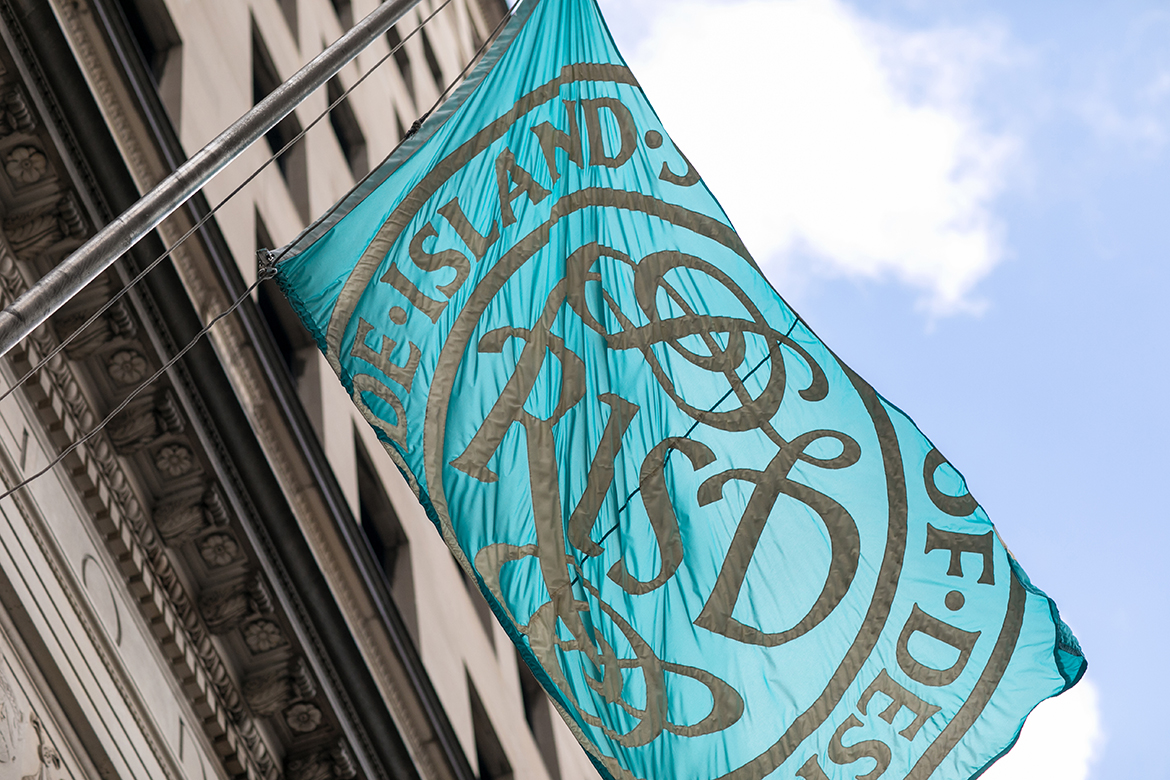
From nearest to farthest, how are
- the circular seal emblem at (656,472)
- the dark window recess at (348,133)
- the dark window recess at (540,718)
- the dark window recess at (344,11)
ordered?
the circular seal emblem at (656,472), the dark window recess at (540,718), the dark window recess at (348,133), the dark window recess at (344,11)

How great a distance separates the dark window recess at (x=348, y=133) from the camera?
819 inches

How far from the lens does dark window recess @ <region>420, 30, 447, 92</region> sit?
90.5 feet

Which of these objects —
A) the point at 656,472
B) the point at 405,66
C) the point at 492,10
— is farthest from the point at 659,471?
the point at 492,10

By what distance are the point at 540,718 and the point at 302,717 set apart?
9.03 meters

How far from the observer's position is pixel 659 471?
28.5 ft

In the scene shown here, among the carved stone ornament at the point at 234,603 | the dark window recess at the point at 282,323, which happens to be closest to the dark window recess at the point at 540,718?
the dark window recess at the point at 282,323

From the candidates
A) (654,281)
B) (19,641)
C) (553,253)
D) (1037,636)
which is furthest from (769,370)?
(19,641)

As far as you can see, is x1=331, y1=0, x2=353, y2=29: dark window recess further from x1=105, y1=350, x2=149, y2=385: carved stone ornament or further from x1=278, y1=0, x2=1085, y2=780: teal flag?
x1=278, y1=0, x2=1085, y2=780: teal flag

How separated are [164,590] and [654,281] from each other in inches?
208

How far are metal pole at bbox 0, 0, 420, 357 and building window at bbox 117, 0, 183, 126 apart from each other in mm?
7820

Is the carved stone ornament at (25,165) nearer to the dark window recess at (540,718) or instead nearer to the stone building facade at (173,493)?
the stone building facade at (173,493)

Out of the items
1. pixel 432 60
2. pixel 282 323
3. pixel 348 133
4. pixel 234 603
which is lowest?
pixel 234 603

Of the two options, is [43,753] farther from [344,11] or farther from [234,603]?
[344,11]

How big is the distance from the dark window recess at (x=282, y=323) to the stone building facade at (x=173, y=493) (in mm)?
34
